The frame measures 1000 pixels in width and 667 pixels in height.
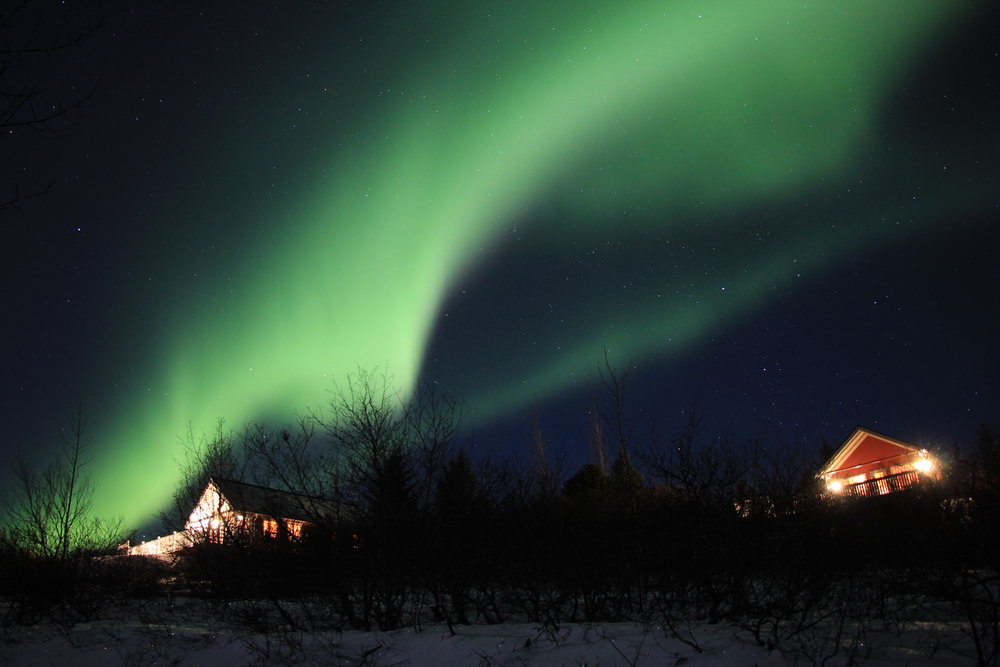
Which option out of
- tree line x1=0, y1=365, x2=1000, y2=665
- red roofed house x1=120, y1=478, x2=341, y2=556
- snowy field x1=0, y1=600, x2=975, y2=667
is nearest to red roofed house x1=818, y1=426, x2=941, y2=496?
tree line x1=0, y1=365, x2=1000, y2=665

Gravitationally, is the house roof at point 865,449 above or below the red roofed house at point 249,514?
below

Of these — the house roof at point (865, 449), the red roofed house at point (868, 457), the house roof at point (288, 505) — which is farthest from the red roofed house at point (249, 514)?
the house roof at point (865, 449)

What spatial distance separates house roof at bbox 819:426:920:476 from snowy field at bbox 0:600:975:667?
33202mm

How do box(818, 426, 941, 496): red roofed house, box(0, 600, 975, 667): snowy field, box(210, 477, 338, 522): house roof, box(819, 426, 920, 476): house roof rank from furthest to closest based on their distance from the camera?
box(819, 426, 920, 476): house roof
box(818, 426, 941, 496): red roofed house
box(210, 477, 338, 522): house roof
box(0, 600, 975, 667): snowy field

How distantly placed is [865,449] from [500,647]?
125ft

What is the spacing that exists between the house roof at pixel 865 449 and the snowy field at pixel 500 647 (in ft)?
109

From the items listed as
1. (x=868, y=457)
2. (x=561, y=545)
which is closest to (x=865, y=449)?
(x=868, y=457)

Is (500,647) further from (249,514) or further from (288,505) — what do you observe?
(249,514)

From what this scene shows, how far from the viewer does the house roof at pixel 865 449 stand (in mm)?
35375

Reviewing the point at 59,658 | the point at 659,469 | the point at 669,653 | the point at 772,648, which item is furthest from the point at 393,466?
the point at 772,648

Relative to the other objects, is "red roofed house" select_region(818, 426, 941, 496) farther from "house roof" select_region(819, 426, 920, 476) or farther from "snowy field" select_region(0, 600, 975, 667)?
"snowy field" select_region(0, 600, 975, 667)

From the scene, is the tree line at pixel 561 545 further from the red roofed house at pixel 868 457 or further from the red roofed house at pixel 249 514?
the red roofed house at pixel 868 457

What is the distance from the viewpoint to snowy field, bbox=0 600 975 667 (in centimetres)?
582

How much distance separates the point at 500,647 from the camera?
7117 millimetres
